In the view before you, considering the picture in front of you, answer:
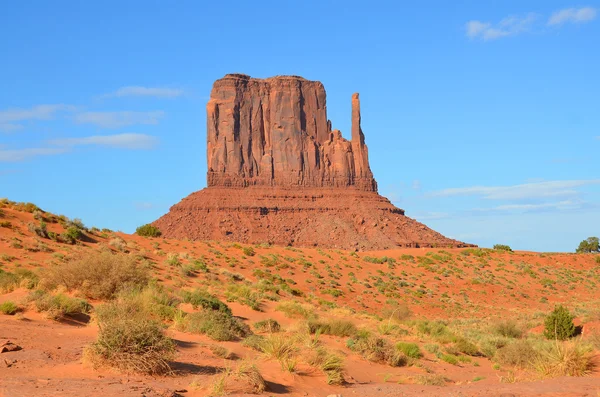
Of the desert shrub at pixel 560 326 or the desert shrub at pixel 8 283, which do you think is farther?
the desert shrub at pixel 560 326

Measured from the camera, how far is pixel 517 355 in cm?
1725

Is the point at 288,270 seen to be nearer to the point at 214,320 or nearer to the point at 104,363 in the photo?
the point at 214,320

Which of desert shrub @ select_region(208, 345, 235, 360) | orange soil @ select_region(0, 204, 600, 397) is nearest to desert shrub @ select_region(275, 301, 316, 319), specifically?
orange soil @ select_region(0, 204, 600, 397)

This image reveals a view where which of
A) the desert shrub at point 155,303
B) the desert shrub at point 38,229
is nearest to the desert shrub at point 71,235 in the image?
the desert shrub at point 38,229

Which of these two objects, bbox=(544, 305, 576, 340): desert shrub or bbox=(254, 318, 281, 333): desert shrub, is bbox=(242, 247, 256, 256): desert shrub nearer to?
bbox=(544, 305, 576, 340): desert shrub

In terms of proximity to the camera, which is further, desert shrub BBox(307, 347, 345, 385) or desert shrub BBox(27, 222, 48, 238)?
desert shrub BBox(27, 222, 48, 238)

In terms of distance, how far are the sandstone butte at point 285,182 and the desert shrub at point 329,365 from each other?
7834cm

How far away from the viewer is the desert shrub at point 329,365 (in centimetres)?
1190

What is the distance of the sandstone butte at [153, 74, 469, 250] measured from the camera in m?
98.6

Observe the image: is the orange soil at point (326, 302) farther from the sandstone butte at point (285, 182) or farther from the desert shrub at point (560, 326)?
the sandstone butte at point (285, 182)

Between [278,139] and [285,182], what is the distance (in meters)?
11.2

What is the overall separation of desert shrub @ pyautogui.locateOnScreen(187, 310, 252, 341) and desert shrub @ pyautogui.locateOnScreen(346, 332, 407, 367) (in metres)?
3.17

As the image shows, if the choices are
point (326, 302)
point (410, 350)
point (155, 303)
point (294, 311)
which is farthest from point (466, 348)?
point (326, 302)

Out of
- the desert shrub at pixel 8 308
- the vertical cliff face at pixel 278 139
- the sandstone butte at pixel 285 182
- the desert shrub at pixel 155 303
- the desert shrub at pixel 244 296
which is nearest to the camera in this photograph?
the desert shrub at pixel 8 308
